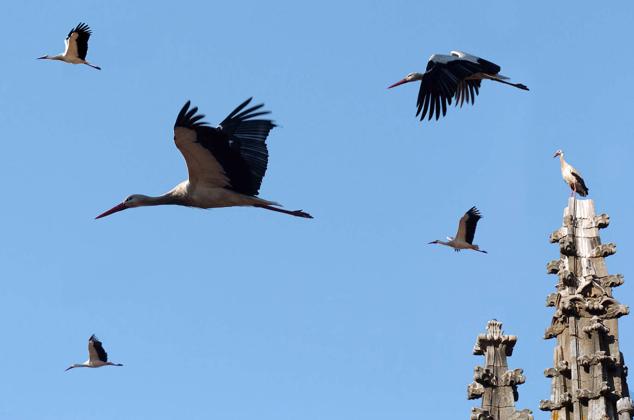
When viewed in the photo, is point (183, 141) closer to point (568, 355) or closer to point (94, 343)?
point (568, 355)

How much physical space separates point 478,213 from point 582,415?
9.80 m

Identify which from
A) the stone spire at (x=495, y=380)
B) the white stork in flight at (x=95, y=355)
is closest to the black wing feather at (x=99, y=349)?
the white stork in flight at (x=95, y=355)

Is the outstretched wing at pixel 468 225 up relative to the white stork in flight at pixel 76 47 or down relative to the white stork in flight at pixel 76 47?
down

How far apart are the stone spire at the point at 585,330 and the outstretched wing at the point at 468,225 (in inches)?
214

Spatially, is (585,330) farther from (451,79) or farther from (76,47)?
(76,47)

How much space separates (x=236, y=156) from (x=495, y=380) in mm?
7075

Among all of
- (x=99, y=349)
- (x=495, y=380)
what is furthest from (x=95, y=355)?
(x=495, y=380)

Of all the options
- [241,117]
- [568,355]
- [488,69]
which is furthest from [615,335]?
[241,117]

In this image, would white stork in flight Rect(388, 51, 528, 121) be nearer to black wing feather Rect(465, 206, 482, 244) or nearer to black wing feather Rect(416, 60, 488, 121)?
black wing feather Rect(416, 60, 488, 121)

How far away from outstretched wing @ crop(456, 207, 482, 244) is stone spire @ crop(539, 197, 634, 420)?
5.44m

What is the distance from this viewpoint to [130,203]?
45.8 metres

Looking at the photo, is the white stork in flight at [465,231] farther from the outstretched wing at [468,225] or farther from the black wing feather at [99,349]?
the black wing feather at [99,349]

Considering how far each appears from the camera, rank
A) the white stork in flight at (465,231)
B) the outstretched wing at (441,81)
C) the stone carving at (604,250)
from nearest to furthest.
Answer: the outstretched wing at (441,81) < the stone carving at (604,250) < the white stork in flight at (465,231)

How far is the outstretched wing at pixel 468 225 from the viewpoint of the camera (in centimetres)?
5097
